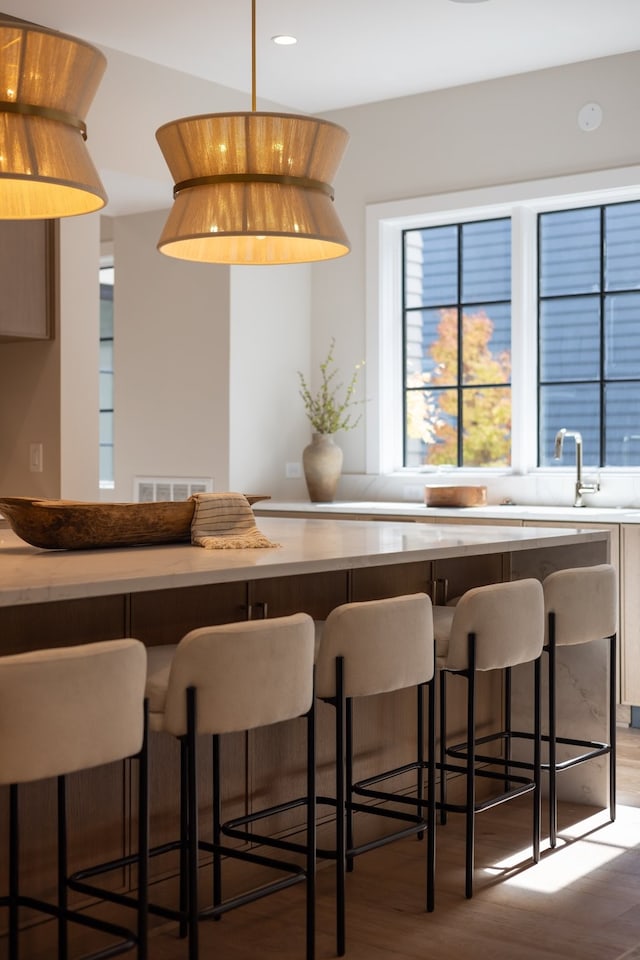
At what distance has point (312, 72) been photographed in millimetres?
6062

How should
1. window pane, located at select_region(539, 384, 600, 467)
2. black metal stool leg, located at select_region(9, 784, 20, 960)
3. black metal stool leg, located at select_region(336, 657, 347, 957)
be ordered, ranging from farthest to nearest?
1. window pane, located at select_region(539, 384, 600, 467)
2. black metal stool leg, located at select_region(336, 657, 347, 957)
3. black metal stool leg, located at select_region(9, 784, 20, 960)

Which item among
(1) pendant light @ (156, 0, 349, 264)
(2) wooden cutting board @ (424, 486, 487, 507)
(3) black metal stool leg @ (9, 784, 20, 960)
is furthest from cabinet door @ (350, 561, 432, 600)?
(2) wooden cutting board @ (424, 486, 487, 507)

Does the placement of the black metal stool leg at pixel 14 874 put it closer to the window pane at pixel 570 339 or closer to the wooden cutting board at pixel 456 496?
the wooden cutting board at pixel 456 496

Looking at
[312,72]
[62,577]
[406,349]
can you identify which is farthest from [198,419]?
[62,577]

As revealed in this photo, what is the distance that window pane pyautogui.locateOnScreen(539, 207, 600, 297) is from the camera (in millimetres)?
6000

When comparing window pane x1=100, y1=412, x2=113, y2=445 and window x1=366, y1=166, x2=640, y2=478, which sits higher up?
window x1=366, y1=166, x2=640, y2=478

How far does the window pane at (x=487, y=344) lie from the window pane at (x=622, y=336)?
56 centimetres

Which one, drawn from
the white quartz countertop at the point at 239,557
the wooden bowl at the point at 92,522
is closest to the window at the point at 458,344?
the white quartz countertop at the point at 239,557

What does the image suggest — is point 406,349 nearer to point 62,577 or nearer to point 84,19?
point 84,19

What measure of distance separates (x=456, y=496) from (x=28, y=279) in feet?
7.51

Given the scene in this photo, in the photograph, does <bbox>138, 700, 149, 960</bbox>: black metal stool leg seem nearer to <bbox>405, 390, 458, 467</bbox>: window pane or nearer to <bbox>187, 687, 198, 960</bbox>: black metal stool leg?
<bbox>187, 687, 198, 960</bbox>: black metal stool leg

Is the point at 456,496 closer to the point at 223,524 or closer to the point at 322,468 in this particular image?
the point at 322,468

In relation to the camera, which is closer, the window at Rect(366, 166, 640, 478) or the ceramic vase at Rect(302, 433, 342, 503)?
the window at Rect(366, 166, 640, 478)

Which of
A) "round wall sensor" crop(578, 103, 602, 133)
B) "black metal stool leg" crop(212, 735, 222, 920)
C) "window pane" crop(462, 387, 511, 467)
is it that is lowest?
"black metal stool leg" crop(212, 735, 222, 920)
